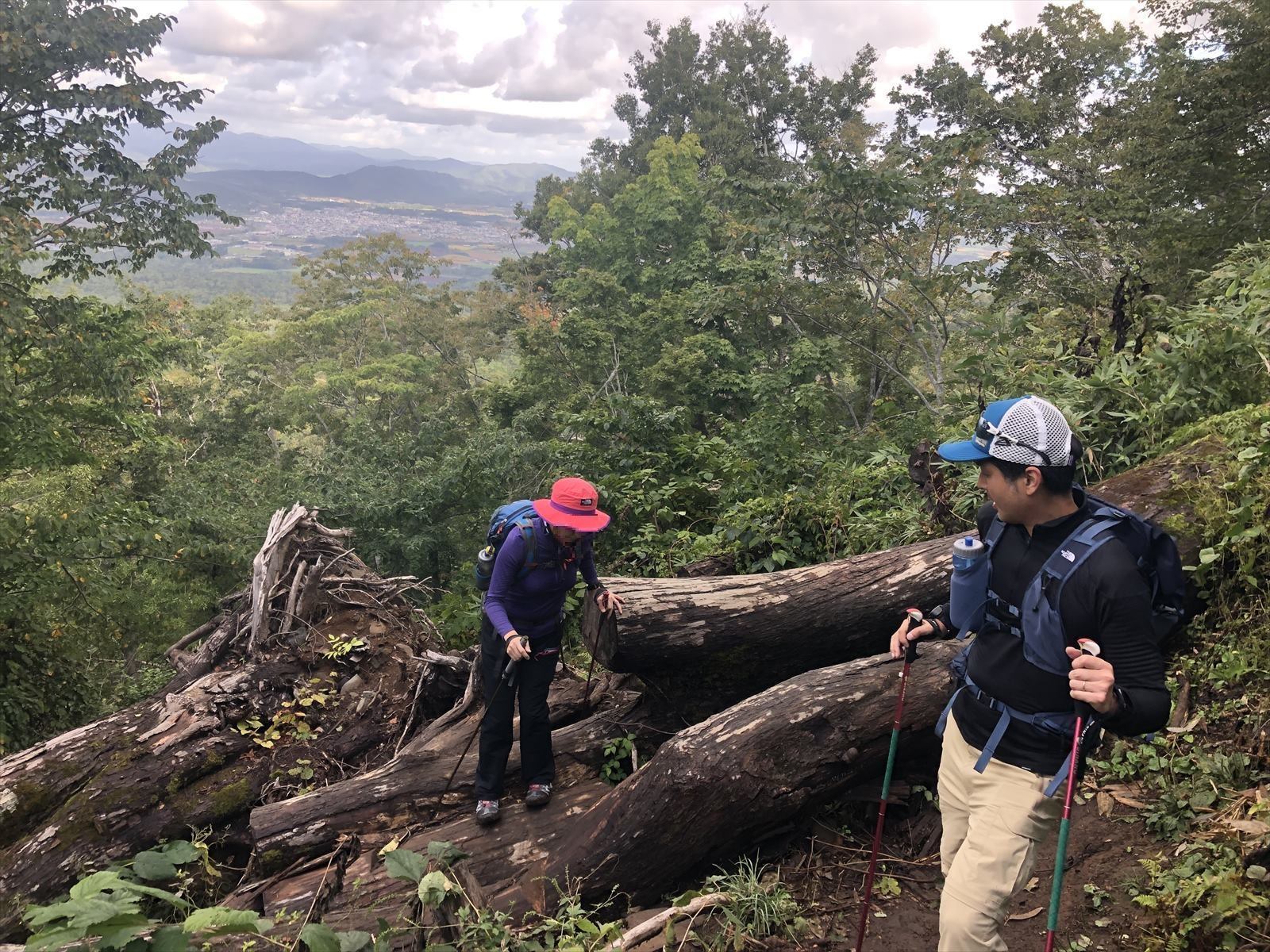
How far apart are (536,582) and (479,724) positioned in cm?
146

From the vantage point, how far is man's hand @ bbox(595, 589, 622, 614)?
13.8ft

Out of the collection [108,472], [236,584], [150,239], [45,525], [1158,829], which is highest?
[150,239]

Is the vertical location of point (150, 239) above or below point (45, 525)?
above

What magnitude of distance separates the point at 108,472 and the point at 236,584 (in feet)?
14.6

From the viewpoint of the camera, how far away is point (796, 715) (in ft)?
12.7

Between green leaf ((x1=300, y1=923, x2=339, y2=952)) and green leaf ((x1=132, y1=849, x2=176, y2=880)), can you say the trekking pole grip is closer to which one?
green leaf ((x1=300, y1=923, x2=339, y2=952))

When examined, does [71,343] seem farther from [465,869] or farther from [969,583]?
[969,583]

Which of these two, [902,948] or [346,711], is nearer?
[902,948]

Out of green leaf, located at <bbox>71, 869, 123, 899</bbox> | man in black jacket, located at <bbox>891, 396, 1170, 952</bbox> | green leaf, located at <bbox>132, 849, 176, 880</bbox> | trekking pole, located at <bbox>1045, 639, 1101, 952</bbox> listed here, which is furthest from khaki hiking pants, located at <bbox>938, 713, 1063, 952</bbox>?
green leaf, located at <bbox>132, 849, 176, 880</bbox>

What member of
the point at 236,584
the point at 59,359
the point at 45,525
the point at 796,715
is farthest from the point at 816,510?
the point at 236,584

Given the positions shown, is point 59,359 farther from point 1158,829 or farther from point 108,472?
point 1158,829

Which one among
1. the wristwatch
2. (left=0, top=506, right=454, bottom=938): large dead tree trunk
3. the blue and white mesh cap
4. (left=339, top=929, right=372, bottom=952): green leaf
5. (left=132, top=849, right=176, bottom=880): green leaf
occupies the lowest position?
(left=0, top=506, right=454, bottom=938): large dead tree trunk

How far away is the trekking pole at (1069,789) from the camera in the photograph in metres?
2.15

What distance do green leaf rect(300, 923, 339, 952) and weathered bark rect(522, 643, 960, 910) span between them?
3.97ft
